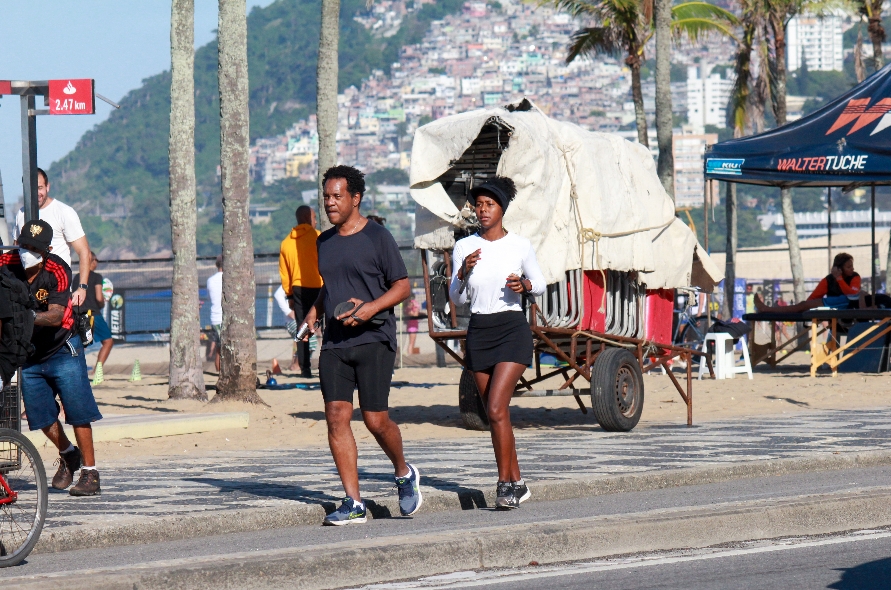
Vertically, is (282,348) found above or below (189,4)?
below

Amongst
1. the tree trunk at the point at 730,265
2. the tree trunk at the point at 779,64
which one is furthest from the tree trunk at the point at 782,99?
the tree trunk at the point at 730,265

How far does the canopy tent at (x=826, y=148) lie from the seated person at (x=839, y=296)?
151 centimetres

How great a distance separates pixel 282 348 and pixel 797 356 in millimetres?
10786

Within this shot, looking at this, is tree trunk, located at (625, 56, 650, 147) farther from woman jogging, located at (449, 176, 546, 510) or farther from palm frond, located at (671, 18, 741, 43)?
woman jogging, located at (449, 176, 546, 510)

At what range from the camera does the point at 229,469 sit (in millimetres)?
10477

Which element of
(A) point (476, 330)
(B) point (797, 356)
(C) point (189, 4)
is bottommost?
(B) point (797, 356)

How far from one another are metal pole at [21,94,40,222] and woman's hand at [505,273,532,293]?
4.72 meters

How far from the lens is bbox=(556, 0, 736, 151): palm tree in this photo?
3434 centimetres

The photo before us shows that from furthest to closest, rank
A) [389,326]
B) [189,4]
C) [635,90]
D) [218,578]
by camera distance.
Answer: [635,90] → [189,4] → [389,326] → [218,578]

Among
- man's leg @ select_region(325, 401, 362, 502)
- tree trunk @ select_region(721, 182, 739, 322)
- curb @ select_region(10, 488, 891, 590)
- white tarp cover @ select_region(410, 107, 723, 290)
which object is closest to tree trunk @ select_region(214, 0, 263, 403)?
white tarp cover @ select_region(410, 107, 723, 290)

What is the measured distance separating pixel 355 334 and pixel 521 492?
151 centimetres

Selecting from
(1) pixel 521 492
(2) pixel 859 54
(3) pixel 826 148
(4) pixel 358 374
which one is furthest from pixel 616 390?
(2) pixel 859 54

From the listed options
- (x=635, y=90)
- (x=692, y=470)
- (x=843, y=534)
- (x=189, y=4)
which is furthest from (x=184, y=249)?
(x=635, y=90)

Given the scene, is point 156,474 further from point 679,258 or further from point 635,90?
point 635,90
